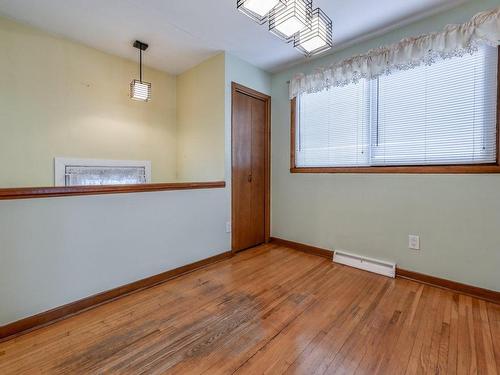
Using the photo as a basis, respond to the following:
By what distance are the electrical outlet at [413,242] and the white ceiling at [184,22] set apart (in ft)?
6.45

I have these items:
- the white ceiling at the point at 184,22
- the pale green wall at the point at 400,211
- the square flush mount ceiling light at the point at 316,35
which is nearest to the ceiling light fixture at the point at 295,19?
the square flush mount ceiling light at the point at 316,35

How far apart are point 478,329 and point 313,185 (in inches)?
71.3

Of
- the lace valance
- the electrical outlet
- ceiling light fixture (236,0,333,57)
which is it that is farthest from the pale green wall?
ceiling light fixture (236,0,333,57)

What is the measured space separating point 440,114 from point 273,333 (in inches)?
87.9

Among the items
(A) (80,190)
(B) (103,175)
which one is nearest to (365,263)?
(A) (80,190)

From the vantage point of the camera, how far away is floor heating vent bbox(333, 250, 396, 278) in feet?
7.50

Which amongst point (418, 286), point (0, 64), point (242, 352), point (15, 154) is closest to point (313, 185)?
point (418, 286)

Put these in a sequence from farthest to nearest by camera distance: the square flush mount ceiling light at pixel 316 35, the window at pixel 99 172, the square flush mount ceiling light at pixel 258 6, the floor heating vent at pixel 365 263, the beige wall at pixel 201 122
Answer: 1. the beige wall at pixel 201 122
2. the window at pixel 99 172
3. the floor heating vent at pixel 365 263
4. the square flush mount ceiling light at pixel 316 35
5. the square flush mount ceiling light at pixel 258 6

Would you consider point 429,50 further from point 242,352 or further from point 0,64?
point 0,64

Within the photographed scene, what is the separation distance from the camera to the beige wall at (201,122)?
2754 mm

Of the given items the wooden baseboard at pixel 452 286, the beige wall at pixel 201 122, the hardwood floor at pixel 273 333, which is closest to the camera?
the hardwood floor at pixel 273 333

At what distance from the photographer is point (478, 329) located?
4.91 ft

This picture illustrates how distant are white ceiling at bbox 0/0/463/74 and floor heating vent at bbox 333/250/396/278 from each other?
228cm

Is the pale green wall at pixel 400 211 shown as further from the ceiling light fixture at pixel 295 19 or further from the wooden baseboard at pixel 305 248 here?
the ceiling light fixture at pixel 295 19
